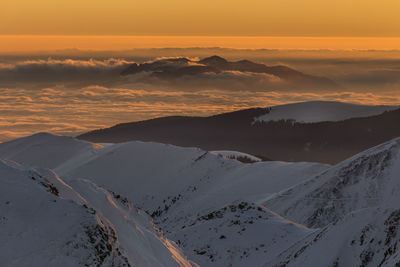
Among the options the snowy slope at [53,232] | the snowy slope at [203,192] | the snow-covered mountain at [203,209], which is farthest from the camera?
the snowy slope at [203,192]

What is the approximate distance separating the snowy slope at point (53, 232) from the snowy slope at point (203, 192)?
34231 mm

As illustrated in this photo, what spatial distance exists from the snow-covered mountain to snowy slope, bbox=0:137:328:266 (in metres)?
0.24

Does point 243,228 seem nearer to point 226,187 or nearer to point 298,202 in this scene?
point 298,202

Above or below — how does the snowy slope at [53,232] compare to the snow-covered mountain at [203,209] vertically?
above

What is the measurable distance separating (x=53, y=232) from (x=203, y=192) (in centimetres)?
11119

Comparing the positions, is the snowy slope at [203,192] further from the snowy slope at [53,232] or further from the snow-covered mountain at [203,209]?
the snowy slope at [53,232]

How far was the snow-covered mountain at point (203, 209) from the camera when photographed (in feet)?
109

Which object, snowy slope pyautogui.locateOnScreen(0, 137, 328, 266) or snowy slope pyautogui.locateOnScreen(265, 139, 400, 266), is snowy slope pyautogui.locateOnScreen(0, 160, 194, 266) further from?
snowy slope pyautogui.locateOnScreen(0, 137, 328, 266)

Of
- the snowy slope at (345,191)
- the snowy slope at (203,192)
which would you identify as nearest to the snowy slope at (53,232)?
the snowy slope at (345,191)

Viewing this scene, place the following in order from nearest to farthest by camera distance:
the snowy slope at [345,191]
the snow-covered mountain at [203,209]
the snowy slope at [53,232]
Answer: the snowy slope at [53,232], the snow-covered mountain at [203,209], the snowy slope at [345,191]

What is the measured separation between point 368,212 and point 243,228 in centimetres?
1775

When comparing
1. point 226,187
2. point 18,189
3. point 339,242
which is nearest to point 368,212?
point 339,242

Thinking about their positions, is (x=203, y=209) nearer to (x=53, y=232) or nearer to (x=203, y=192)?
(x=203, y=192)

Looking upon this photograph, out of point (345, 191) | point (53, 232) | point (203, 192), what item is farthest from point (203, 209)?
point (53, 232)
